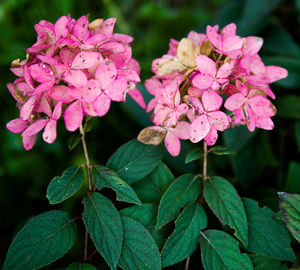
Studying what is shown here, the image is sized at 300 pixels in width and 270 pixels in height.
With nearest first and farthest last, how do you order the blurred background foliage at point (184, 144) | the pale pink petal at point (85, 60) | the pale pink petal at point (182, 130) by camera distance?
the pale pink petal at point (85, 60), the pale pink petal at point (182, 130), the blurred background foliage at point (184, 144)

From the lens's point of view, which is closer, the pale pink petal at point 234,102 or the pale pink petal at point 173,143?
the pale pink petal at point 234,102

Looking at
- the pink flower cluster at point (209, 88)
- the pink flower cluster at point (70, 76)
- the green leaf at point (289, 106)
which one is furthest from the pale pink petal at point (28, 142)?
the green leaf at point (289, 106)

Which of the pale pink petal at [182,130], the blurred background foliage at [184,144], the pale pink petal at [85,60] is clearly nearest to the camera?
the pale pink petal at [85,60]

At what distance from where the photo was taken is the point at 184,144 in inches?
42.8

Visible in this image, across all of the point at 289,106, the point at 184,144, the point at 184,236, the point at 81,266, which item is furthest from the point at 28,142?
the point at 289,106

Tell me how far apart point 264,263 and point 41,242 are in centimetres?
50

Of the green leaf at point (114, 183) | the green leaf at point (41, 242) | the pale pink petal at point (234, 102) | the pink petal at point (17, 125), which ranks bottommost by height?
the green leaf at point (41, 242)

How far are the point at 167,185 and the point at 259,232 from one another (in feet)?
0.79

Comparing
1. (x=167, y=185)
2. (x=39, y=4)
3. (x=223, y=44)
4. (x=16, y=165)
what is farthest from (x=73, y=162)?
(x=223, y=44)

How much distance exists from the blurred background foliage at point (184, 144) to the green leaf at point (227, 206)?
0.64ft

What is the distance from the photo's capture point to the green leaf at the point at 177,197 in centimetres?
75

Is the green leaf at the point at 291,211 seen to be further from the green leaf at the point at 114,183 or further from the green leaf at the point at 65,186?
the green leaf at the point at 65,186

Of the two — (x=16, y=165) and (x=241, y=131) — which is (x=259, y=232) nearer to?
(x=241, y=131)

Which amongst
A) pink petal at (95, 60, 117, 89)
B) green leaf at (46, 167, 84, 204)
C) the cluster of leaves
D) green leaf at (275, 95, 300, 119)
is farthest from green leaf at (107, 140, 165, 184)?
green leaf at (275, 95, 300, 119)
